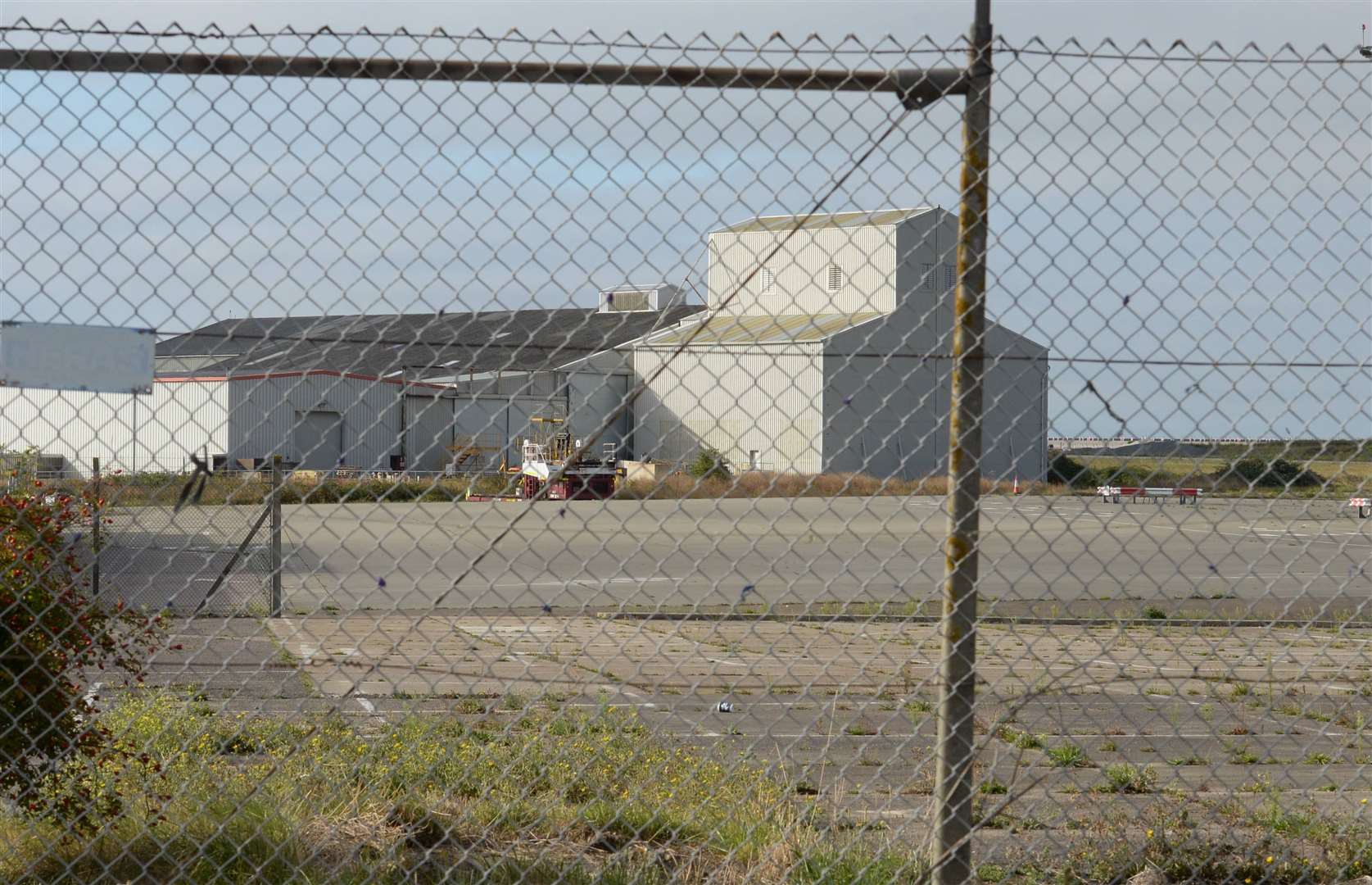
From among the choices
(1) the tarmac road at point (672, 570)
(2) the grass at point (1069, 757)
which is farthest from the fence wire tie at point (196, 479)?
(1) the tarmac road at point (672, 570)

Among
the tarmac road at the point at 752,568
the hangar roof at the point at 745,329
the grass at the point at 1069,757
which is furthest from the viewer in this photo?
the tarmac road at the point at 752,568

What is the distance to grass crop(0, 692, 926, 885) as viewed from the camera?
3785mm

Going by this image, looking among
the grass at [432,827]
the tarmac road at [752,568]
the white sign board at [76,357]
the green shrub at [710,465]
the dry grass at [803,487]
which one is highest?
the white sign board at [76,357]

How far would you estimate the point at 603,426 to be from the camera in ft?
10.4

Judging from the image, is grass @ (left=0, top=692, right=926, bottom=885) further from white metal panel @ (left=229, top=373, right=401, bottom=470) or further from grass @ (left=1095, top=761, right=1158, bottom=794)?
grass @ (left=1095, top=761, right=1158, bottom=794)

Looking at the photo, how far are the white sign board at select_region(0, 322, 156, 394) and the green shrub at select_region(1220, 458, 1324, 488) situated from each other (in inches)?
123

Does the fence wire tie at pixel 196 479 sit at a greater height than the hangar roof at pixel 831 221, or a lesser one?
lesser

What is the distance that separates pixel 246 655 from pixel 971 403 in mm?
8222

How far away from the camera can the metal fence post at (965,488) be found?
10.8 ft

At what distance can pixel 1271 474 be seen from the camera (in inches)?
159

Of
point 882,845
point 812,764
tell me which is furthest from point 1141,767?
point 882,845

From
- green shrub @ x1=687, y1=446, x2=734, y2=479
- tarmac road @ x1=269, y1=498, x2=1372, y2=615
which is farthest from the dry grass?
tarmac road @ x1=269, y1=498, x2=1372, y2=615

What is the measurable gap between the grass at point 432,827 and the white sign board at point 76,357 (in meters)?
1.27

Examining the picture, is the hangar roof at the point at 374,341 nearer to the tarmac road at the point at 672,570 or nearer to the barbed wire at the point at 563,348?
the barbed wire at the point at 563,348
